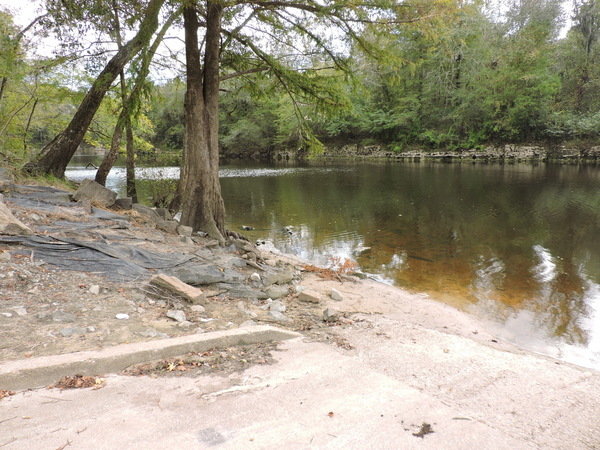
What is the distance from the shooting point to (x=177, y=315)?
4059mm

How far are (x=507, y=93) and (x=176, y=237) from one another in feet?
123

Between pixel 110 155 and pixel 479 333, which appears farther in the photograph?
pixel 110 155

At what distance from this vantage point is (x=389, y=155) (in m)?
46.1

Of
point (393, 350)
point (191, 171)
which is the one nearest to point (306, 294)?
point (393, 350)

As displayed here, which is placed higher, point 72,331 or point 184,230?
point 184,230

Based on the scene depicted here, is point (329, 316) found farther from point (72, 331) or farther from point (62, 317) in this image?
point (62, 317)

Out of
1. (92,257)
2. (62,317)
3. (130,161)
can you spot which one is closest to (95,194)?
(130,161)

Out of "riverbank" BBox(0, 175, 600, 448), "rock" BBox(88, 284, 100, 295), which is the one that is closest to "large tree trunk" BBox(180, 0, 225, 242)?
"riverbank" BBox(0, 175, 600, 448)

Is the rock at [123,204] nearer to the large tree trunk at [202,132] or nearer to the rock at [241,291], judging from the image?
the large tree trunk at [202,132]

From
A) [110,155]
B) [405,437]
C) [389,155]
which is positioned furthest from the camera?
[389,155]

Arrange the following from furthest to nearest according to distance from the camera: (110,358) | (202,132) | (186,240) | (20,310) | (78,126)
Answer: (78,126)
(202,132)
(186,240)
(20,310)
(110,358)

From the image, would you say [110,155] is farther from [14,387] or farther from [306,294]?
[14,387]

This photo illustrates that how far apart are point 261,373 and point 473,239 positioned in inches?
402

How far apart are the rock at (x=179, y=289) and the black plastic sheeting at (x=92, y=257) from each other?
1.46 ft
